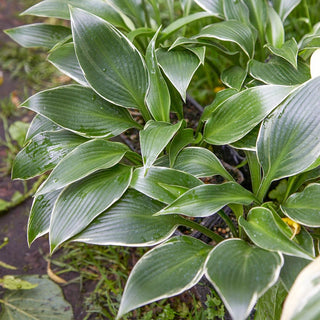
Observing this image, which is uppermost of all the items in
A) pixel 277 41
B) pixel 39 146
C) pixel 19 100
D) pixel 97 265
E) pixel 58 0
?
pixel 58 0

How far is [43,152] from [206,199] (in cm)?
57

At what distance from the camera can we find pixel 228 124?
1215 millimetres

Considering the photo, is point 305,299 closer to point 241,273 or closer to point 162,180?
point 241,273

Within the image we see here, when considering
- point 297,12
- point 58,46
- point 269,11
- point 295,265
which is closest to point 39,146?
point 58,46

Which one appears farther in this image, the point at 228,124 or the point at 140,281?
the point at 228,124

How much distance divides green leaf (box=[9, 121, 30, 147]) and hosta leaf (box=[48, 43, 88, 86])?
2.34 feet

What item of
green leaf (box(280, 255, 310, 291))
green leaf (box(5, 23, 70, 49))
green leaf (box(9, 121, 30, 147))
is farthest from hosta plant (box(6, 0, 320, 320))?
green leaf (box(9, 121, 30, 147))

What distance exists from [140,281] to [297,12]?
1.70 metres

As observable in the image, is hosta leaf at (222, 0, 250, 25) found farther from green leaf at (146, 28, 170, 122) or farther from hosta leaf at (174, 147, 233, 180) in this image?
hosta leaf at (174, 147, 233, 180)

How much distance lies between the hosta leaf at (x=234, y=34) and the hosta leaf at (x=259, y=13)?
0.51 ft

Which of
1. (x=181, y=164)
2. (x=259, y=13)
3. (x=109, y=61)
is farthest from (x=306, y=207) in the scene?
(x=259, y=13)

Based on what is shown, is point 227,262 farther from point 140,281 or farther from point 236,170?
point 236,170

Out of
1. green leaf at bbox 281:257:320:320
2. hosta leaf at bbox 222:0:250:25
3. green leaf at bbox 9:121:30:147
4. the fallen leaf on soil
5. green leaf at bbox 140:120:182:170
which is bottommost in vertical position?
the fallen leaf on soil

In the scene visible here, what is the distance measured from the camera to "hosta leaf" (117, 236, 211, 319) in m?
0.96
